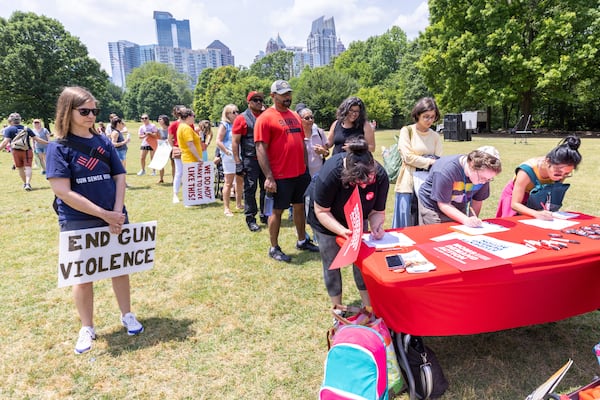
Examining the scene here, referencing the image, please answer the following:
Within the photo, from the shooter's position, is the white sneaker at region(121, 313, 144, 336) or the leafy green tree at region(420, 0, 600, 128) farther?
the leafy green tree at region(420, 0, 600, 128)

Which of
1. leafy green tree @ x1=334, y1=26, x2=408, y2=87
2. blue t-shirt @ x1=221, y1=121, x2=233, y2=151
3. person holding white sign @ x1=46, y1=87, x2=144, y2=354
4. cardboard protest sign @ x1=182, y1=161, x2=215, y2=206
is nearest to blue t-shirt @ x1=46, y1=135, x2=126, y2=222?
person holding white sign @ x1=46, y1=87, x2=144, y2=354

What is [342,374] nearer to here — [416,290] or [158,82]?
[416,290]

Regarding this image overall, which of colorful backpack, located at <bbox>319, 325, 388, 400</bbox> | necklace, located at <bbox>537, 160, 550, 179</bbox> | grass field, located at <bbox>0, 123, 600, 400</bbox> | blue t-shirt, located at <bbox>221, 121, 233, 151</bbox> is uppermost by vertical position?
blue t-shirt, located at <bbox>221, 121, 233, 151</bbox>

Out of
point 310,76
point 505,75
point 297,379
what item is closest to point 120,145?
point 297,379

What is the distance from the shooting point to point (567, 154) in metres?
2.53

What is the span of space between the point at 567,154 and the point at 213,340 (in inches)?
117

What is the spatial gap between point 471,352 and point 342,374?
1228 mm

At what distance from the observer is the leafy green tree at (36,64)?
30859 millimetres

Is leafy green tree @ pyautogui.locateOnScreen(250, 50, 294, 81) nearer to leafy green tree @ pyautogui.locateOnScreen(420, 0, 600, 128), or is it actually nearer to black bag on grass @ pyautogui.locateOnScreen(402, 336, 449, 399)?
leafy green tree @ pyautogui.locateOnScreen(420, 0, 600, 128)

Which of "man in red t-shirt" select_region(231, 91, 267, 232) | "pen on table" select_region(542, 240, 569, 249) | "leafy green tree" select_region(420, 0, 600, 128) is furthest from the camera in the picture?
"leafy green tree" select_region(420, 0, 600, 128)

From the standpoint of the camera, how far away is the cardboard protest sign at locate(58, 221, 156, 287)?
95.3 inches

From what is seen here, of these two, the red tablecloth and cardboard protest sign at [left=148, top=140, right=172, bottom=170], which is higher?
cardboard protest sign at [left=148, top=140, right=172, bottom=170]

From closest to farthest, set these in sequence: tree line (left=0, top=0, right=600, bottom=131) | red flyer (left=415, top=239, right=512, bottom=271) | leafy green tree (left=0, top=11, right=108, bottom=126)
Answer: red flyer (left=415, top=239, right=512, bottom=271)
tree line (left=0, top=0, right=600, bottom=131)
leafy green tree (left=0, top=11, right=108, bottom=126)

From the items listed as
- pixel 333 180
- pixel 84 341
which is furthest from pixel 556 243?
pixel 84 341
